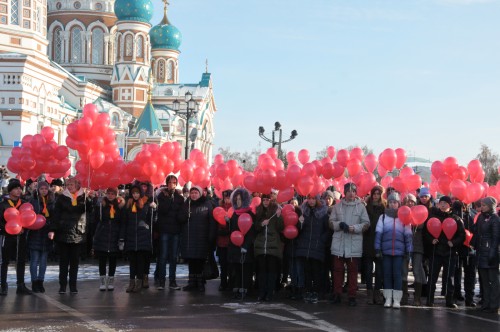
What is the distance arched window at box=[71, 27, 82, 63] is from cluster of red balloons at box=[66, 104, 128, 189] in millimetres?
49115

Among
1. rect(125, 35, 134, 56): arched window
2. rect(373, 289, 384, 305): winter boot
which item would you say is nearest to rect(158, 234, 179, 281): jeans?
rect(373, 289, 384, 305): winter boot

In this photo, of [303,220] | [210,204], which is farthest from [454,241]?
[210,204]

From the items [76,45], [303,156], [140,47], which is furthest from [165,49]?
[303,156]

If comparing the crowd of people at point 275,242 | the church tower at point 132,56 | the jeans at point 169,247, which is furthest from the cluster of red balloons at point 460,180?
the church tower at point 132,56

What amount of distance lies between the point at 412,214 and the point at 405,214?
0.13 meters

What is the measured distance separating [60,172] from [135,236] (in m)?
2.30

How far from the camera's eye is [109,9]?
6072 centimetres

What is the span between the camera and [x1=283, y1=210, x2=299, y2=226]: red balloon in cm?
1117

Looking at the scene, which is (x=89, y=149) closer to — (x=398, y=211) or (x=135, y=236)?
(x=135, y=236)

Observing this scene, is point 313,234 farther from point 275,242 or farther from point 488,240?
point 488,240

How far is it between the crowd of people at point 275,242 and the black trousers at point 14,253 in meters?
0.02

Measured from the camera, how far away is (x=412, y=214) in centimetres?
1067

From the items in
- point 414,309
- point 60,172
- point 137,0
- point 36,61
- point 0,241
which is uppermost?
point 137,0

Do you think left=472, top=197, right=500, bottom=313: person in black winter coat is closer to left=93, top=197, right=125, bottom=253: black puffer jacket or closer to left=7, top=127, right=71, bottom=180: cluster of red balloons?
left=93, top=197, right=125, bottom=253: black puffer jacket
